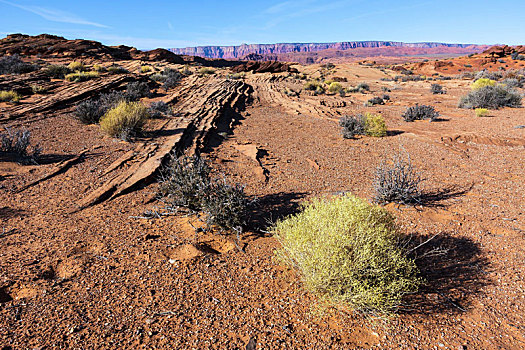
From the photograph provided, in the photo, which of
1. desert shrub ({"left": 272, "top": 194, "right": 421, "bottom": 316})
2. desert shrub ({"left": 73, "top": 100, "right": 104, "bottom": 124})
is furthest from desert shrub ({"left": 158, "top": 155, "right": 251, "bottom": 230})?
desert shrub ({"left": 73, "top": 100, "right": 104, "bottom": 124})

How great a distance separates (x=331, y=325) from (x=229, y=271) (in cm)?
123

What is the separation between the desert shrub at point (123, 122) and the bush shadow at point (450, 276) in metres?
7.41

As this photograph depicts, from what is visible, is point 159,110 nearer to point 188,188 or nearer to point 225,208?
point 188,188

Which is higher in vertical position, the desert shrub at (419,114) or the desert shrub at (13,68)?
the desert shrub at (13,68)

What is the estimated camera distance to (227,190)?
3.84m

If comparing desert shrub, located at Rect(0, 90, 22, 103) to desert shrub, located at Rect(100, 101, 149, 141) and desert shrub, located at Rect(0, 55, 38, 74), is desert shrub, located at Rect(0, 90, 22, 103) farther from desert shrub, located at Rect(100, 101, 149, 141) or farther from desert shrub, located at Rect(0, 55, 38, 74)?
desert shrub, located at Rect(0, 55, 38, 74)

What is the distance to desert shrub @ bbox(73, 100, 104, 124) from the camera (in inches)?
343

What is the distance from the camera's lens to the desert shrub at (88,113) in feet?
28.6

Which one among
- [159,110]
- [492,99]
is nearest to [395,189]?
[159,110]

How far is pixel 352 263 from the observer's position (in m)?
2.50

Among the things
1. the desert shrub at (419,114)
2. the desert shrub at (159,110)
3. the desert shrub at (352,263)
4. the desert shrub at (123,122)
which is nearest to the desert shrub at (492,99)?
the desert shrub at (419,114)

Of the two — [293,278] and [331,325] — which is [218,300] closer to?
[293,278]

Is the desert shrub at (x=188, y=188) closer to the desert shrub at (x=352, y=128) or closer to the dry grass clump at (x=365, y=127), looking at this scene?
the desert shrub at (x=352, y=128)

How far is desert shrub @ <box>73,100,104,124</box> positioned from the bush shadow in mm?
9657
